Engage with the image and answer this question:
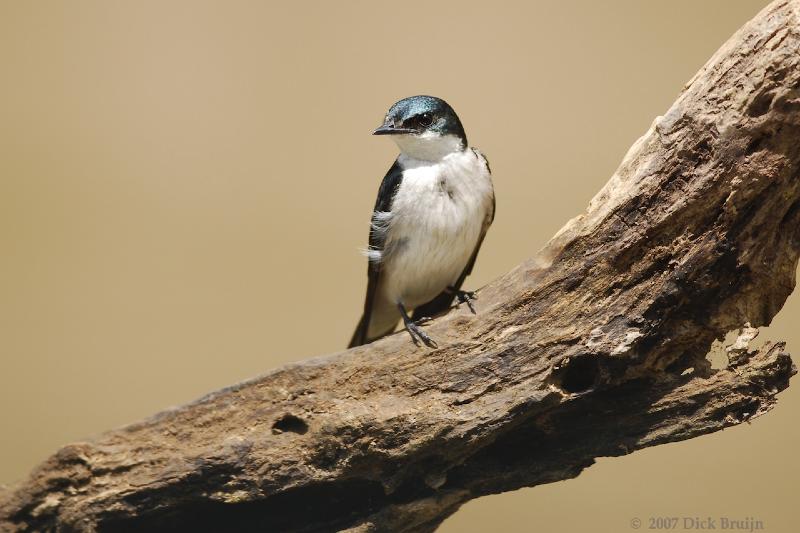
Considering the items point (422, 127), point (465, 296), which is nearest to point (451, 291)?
point (465, 296)

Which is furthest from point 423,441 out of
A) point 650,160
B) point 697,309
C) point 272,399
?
point 650,160

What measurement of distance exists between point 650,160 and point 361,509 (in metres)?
1.19

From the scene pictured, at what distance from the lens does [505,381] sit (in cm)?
211

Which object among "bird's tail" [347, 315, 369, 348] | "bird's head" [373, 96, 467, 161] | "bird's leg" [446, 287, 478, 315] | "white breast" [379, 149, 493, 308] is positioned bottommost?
"bird's tail" [347, 315, 369, 348]

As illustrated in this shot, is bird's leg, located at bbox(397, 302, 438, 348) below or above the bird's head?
below

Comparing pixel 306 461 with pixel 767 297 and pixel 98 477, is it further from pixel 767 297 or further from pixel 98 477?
pixel 767 297

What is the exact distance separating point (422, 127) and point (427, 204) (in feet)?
0.84

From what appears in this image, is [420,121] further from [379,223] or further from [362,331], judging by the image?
[362,331]

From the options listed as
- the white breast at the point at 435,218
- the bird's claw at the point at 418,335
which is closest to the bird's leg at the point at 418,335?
the bird's claw at the point at 418,335

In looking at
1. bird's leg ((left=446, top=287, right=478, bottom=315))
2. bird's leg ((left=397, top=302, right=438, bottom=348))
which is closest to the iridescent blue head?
bird's leg ((left=446, top=287, right=478, bottom=315))

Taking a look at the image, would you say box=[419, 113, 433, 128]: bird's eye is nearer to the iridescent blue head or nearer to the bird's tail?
the iridescent blue head

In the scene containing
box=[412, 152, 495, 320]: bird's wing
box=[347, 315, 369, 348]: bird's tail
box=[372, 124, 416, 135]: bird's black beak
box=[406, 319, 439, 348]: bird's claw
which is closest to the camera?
box=[406, 319, 439, 348]: bird's claw

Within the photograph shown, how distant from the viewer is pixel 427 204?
2.61 m

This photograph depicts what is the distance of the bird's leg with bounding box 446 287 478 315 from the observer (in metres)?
2.27
